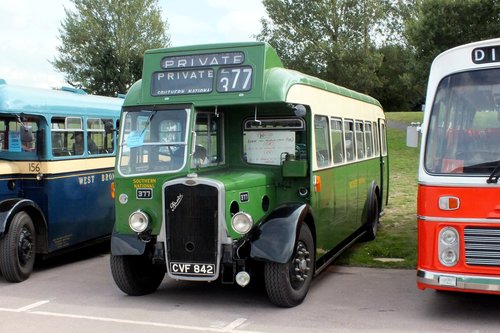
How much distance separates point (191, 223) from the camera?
21.8ft

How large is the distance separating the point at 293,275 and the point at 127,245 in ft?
6.41

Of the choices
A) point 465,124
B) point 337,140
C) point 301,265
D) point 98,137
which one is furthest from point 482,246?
point 98,137

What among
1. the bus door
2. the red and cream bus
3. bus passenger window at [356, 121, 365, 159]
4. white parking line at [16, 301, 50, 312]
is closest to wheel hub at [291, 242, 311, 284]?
the red and cream bus

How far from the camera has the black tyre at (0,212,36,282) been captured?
8.16 meters

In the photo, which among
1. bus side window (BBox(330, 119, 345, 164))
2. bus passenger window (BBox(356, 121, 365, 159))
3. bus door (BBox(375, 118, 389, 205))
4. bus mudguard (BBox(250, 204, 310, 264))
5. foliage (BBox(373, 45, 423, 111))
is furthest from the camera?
foliage (BBox(373, 45, 423, 111))

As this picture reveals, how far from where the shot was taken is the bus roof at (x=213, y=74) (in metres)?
6.87

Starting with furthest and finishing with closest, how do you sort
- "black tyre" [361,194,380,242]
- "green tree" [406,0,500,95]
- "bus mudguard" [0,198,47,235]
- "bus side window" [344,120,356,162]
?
"green tree" [406,0,500,95] < "black tyre" [361,194,380,242] < "bus side window" [344,120,356,162] < "bus mudguard" [0,198,47,235]

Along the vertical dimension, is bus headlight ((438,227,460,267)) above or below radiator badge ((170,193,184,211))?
below

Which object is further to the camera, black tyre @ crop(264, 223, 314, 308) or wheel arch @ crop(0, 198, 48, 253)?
wheel arch @ crop(0, 198, 48, 253)

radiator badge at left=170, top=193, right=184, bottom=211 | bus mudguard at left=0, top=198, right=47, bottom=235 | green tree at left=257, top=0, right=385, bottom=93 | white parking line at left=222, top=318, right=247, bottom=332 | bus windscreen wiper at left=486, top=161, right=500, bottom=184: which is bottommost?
white parking line at left=222, top=318, right=247, bottom=332

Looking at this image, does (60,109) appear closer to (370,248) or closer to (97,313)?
(97,313)

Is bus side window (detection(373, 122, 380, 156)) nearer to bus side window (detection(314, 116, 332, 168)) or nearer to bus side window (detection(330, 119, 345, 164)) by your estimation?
bus side window (detection(330, 119, 345, 164))

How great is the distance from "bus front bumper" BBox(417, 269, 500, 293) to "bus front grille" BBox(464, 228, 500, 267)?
0.15 metres

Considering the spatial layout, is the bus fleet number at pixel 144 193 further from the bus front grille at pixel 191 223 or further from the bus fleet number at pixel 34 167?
the bus fleet number at pixel 34 167
